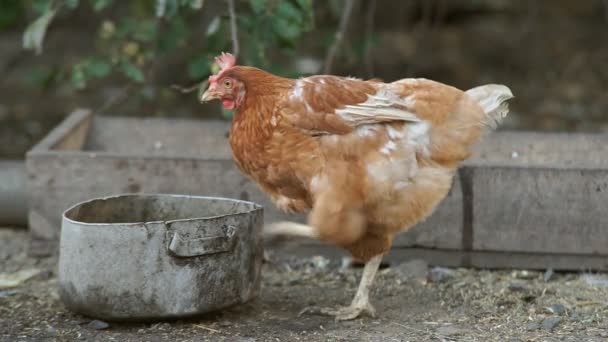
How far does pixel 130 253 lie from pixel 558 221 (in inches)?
91.1

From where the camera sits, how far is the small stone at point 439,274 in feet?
15.4

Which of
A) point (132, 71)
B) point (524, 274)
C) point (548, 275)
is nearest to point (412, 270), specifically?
point (524, 274)

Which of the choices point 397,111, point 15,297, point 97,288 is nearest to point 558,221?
point 397,111

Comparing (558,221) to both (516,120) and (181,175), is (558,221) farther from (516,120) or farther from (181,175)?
(516,120)

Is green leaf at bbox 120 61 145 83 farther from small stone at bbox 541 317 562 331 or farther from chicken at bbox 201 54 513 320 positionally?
small stone at bbox 541 317 562 331

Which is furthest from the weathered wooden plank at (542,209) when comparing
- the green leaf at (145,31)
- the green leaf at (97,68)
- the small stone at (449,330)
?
the green leaf at (97,68)

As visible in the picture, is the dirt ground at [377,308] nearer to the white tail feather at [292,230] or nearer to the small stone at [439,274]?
the small stone at [439,274]

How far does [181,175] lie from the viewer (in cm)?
494

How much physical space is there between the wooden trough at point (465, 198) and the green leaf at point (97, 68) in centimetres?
50

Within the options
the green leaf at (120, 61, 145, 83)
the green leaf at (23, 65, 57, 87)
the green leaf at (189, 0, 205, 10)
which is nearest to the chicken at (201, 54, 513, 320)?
the green leaf at (189, 0, 205, 10)

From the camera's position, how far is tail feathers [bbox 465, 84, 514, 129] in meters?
3.97

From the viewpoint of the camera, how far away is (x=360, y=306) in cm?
409

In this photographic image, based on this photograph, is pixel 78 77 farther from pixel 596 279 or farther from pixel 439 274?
pixel 596 279

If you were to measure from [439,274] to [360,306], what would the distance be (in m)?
0.80
